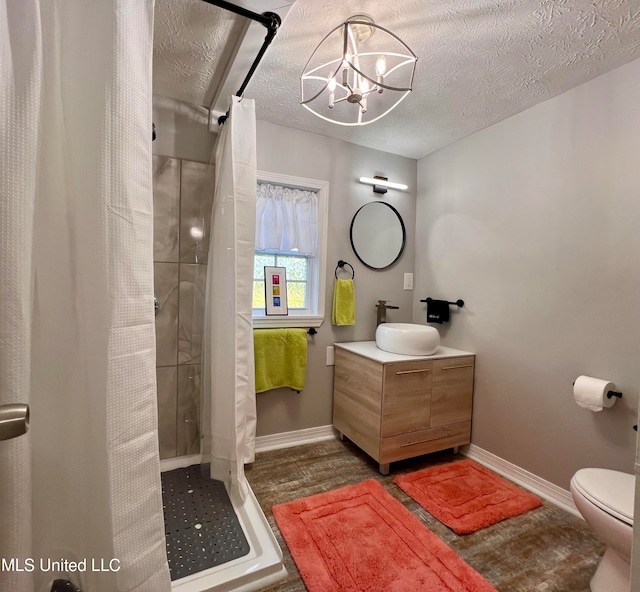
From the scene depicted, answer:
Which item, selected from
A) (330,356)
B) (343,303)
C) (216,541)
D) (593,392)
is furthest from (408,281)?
(216,541)

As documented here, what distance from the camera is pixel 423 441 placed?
2.13 metres

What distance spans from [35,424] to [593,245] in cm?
237

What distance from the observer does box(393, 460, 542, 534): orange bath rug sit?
1655 mm

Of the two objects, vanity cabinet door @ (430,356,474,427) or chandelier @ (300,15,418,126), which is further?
vanity cabinet door @ (430,356,474,427)

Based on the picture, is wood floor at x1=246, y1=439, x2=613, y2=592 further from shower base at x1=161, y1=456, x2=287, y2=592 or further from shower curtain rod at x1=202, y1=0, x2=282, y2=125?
shower curtain rod at x1=202, y1=0, x2=282, y2=125

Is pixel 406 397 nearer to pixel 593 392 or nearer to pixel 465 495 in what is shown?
pixel 465 495

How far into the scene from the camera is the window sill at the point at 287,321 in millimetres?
2284

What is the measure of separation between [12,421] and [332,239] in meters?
2.19

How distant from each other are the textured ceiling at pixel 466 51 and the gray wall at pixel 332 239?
0.81 ft

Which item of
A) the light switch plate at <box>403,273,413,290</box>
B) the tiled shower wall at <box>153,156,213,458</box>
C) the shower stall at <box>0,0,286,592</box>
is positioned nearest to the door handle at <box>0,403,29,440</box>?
the shower stall at <box>0,0,286,592</box>

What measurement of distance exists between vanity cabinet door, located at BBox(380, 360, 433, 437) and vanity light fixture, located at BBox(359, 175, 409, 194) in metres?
1.43

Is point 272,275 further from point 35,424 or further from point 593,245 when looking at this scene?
point 593,245

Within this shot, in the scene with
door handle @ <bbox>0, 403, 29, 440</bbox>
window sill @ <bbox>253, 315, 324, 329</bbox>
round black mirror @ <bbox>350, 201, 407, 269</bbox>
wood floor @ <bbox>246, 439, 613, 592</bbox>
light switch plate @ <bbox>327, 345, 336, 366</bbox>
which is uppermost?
round black mirror @ <bbox>350, 201, 407, 269</bbox>

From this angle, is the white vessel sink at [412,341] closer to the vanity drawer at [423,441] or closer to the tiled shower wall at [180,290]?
the vanity drawer at [423,441]
